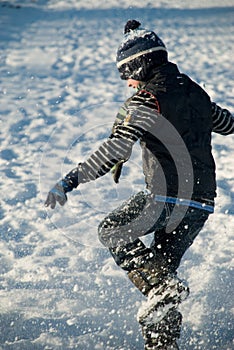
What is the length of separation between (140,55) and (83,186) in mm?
2604

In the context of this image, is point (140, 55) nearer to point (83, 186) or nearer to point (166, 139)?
point (166, 139)

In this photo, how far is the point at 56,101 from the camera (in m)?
7.02

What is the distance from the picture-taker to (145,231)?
2.68 m

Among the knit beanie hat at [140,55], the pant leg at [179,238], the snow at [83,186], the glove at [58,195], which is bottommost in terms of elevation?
the snow at [83,186]

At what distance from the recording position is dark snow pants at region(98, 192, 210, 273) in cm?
267

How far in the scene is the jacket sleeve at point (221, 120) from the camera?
287cm

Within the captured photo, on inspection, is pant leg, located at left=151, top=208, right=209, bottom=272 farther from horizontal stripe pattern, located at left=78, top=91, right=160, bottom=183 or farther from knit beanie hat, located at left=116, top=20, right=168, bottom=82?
knit beanie hat, located at left=116, top=20, right=168, bottom=82

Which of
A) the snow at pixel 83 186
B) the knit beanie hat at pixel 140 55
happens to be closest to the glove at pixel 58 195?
the knit beanie hat at pixel 140 55

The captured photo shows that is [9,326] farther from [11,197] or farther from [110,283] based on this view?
[11,197]

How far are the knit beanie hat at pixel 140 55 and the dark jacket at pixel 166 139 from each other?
0.21 ft

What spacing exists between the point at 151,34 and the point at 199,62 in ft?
19.0

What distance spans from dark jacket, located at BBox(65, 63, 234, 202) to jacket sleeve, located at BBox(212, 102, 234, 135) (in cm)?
15

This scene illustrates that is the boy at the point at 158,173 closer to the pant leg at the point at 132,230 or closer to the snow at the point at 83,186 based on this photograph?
the pant leg at the point at 132,230

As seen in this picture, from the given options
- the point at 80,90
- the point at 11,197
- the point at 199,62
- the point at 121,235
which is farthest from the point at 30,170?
the point at 199,62
